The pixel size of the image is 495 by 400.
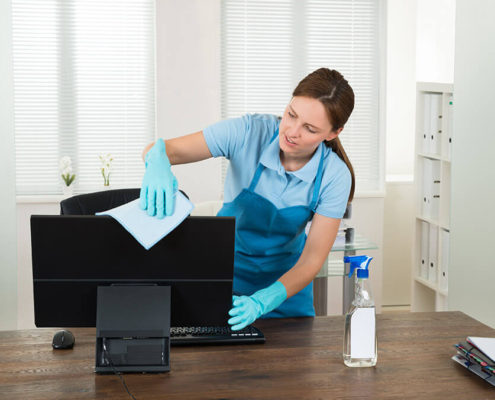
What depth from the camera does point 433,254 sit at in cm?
421

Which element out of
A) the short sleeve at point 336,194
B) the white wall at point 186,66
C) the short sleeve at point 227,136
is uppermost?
the white wall at point 186,66

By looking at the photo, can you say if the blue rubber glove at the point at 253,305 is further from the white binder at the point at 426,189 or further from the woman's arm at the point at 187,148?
the white binder at the point at 426,189

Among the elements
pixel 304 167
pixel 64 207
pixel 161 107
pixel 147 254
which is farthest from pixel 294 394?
pixel 161 107

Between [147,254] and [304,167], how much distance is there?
0.65 m

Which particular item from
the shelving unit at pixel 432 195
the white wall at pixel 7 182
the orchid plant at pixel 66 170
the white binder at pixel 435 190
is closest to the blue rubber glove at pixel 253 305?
the white wall at pixel 7 182

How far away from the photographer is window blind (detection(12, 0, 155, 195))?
4.26 m

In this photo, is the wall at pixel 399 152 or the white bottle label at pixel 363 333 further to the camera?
the wall at pixel 399 152

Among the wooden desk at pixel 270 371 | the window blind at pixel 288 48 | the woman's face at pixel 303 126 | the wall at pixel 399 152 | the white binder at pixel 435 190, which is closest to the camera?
the wooden desk at pixel 270 371

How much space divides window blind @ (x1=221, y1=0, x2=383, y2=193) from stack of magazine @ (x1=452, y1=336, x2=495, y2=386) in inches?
114

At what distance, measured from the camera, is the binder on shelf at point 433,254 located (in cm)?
418

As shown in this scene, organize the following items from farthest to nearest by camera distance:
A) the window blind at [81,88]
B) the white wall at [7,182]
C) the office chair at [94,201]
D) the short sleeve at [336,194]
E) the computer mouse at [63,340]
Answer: the window blind at [81,88] < the white wall at [7,182] < the office chair at [94,201] < the short sleeve at [336,194] < the computer mouse at [63,340]

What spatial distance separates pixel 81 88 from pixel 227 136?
2.46 meters

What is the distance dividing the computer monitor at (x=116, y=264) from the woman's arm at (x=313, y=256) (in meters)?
0.30

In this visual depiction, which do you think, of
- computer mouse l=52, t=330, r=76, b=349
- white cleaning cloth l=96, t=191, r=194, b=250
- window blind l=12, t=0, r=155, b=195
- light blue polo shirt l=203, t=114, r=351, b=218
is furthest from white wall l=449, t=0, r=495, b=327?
window blind l=12, t=0, r=155, b=195
